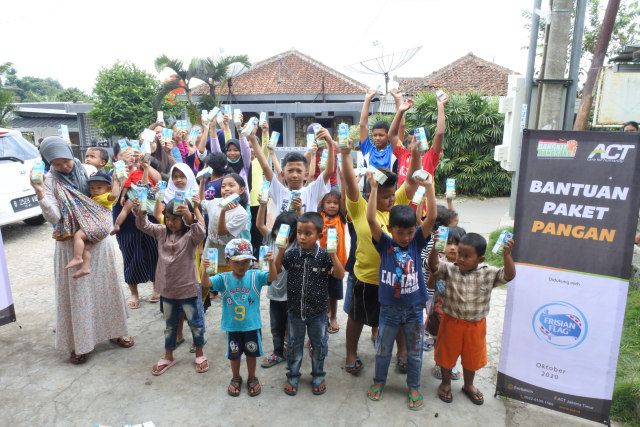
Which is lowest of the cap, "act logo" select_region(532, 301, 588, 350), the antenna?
"act logo" select_region(532, 301, 588, 350)

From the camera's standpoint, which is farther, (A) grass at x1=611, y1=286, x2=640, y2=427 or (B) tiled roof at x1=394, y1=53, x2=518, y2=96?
(B) tiled roof at x1=394, y1=53, x2=518, y2=96

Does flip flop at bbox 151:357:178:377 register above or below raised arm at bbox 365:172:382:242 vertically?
below

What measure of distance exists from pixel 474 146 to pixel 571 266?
31.6ft

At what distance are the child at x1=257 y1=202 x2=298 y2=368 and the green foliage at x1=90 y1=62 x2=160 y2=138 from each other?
51.1ft

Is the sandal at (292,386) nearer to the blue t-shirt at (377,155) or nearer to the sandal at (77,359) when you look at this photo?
the sandal at (77,359)

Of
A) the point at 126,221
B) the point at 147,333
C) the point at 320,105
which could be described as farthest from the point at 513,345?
the point at 320,105

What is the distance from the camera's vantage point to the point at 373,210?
105 inches

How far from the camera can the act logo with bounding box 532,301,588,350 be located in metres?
2.54

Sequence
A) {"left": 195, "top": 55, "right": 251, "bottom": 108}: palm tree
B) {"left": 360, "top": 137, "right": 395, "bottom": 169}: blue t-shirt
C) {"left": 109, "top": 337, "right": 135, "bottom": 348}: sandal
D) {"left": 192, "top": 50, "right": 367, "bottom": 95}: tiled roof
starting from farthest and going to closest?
Result: 1. {"left": 192, "top": 50, "right": 367, "bottom": 95}: tiled roof
2. {"left": 195, "top": 55, "right": 251, "bottom": 108}: palm tree
3. {"left": 360, "top": 137, "right": 395, "bottom": 169}: blue t-shirt
4. {"left": 109, "top": 337, "right": 135, "bottom": 348}: sandal

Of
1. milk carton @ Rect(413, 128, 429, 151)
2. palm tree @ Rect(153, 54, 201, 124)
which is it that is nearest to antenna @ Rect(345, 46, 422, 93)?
milk carton @ Rect(413, 128, 429, 151)

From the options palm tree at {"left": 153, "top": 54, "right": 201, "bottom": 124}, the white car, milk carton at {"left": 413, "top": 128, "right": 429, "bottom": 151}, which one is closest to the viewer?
milk carton at {"left": 413, "top": 128, "right": 429, "bottom": 151}

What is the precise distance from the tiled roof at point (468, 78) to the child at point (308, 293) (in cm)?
1696

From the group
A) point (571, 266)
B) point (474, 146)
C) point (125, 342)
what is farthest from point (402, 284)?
point (474, 146)

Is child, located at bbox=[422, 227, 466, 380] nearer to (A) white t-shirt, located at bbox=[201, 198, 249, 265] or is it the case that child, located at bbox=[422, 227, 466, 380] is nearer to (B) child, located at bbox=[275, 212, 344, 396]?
(B) child, located at bbox=[275, 212, 344, 396]
